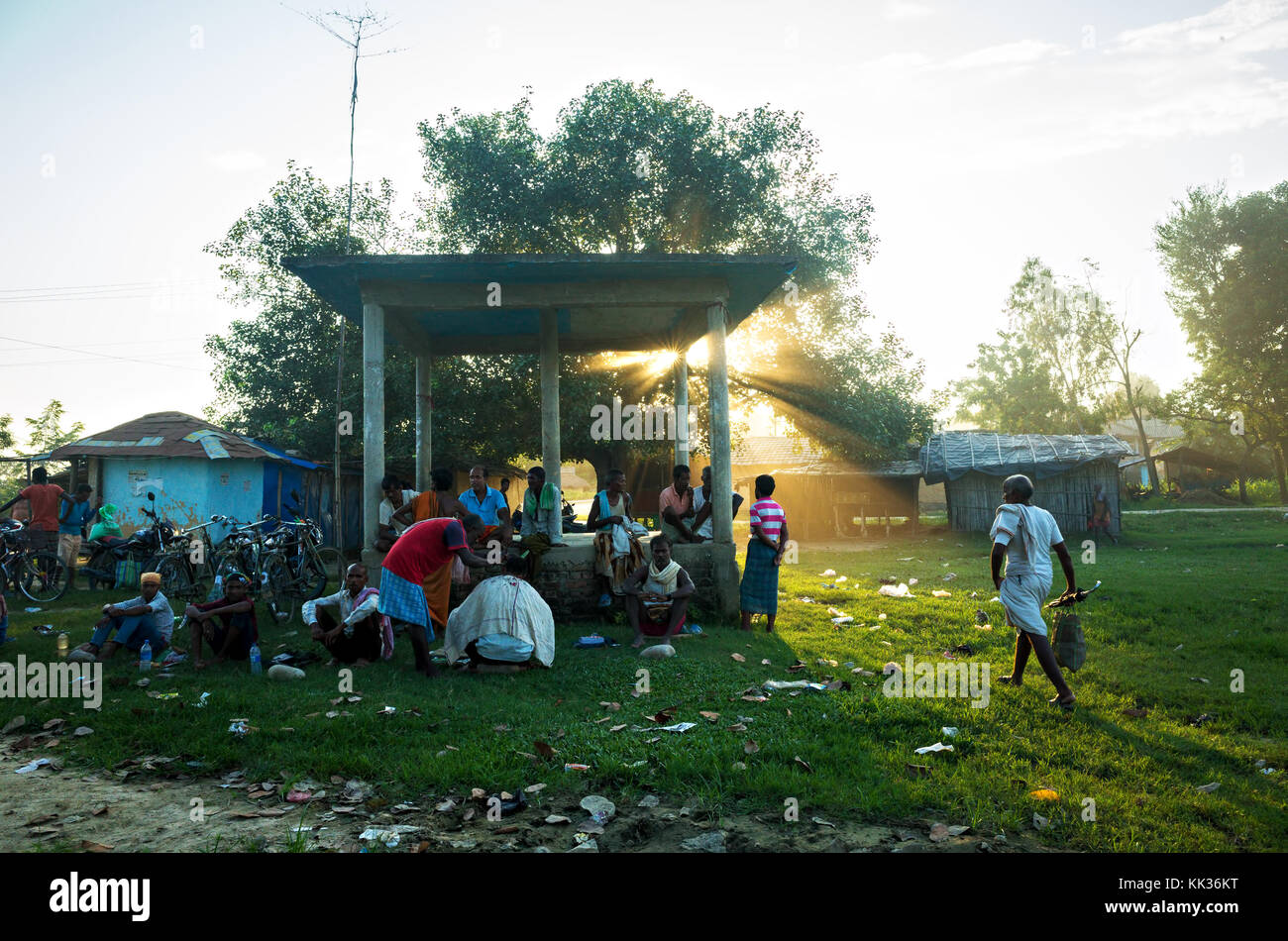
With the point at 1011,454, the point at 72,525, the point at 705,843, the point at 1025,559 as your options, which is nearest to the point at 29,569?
the point at 72,525

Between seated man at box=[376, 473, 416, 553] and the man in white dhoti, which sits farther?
seated man at box=[376, 473, 416, 553]

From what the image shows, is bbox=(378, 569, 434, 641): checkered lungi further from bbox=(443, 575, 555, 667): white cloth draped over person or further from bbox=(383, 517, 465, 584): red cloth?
bbox=(443, 575, 555, 667): white cloth draped over person

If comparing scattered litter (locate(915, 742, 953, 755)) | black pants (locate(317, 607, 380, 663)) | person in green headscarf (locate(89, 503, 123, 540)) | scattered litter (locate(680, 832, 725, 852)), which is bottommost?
scattered litter (locate(680, 832, 725, 852))

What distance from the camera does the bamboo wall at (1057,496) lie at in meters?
23.5

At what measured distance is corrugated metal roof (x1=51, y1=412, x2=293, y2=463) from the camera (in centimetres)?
1529

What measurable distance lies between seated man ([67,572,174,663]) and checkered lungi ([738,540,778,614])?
6.00 metres

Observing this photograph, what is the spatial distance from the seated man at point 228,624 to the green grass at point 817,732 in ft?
0.96

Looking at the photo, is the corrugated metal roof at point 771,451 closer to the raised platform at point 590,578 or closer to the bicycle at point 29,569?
the raised platform at point 590,578

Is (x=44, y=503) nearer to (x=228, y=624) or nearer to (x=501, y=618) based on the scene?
(x=228, y=624)

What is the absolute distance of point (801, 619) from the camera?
971 centimetres

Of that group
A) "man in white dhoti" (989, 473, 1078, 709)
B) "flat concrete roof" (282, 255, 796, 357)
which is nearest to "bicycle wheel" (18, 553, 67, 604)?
"flat concrete roof" (282, 255, 796, 357)

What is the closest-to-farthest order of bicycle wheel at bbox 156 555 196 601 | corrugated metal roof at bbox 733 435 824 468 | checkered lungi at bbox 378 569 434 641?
1. checkered lungi at bbox 378 569 434 641
2. bicycle wheel at bbox 156 555 196 601
3. corrugated metal roof at bbox 733 435 824 468
